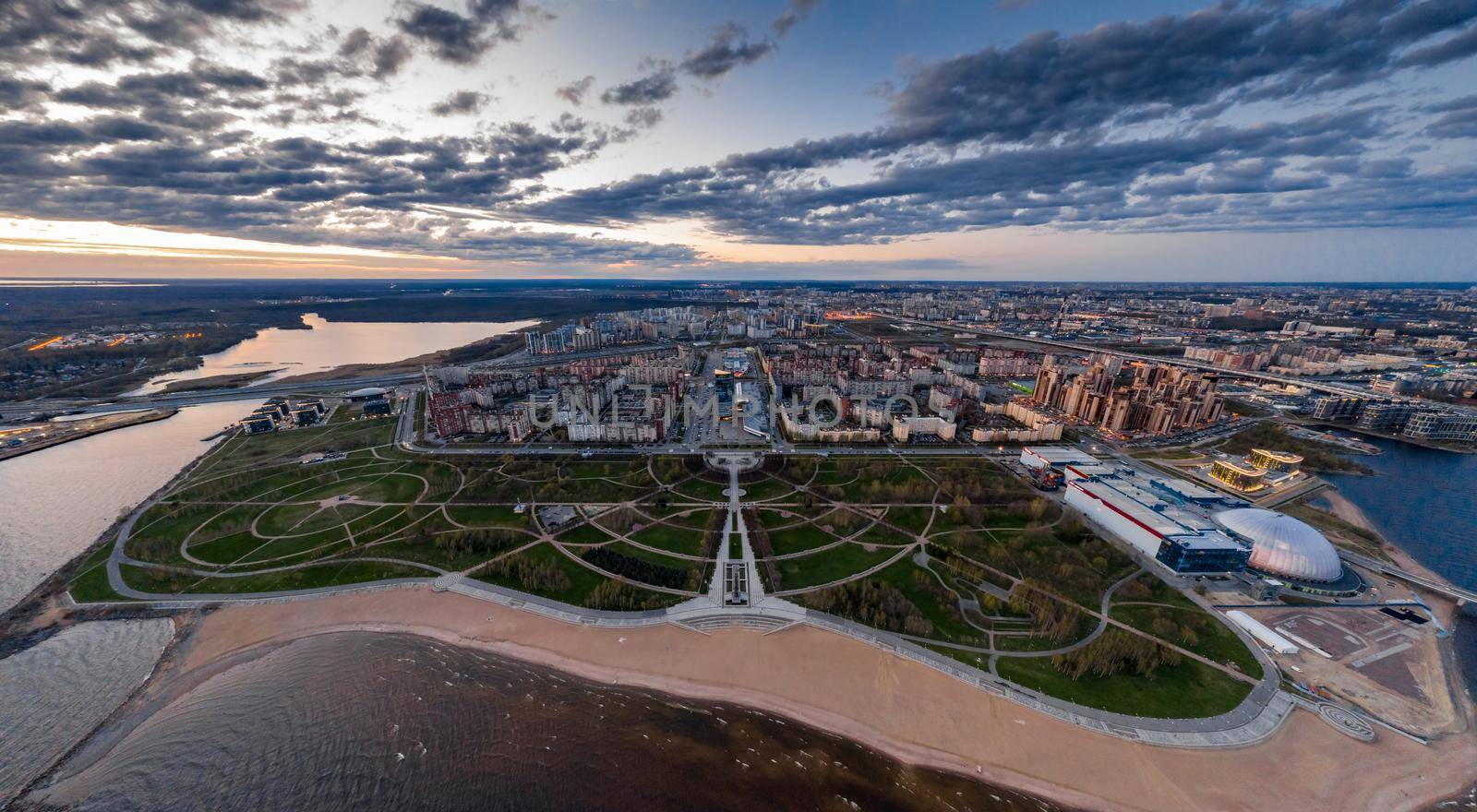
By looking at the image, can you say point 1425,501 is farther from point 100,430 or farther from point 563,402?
point 100,430

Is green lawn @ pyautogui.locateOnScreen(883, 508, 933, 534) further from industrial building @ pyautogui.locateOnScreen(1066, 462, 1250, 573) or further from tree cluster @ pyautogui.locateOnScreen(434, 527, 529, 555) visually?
tree cluster @ pyautogui.locateOnScreen(434, 527, 529, 555)

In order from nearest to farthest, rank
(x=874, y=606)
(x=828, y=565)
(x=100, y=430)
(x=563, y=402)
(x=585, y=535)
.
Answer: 1. (x=874, y=606)
2. (x=828, y=565)
3. (x=585, y=535)
4. (x=100, y=430)
5. (x=563, y=402)

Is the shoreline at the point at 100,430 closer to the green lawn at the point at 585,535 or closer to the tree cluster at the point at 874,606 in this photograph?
the green lawn at the point at 585,535

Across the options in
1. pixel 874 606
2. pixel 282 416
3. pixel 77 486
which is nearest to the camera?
pixel 874 606

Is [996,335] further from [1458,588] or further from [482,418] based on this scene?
[482,418]

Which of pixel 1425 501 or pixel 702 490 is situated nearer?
pixel 1425 501

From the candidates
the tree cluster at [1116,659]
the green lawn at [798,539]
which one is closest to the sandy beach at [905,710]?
the tree cluster at [1116,659]

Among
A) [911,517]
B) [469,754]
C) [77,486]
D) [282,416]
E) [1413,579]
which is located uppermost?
[282,416]

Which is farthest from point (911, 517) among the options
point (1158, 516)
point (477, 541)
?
point (477, 541)
